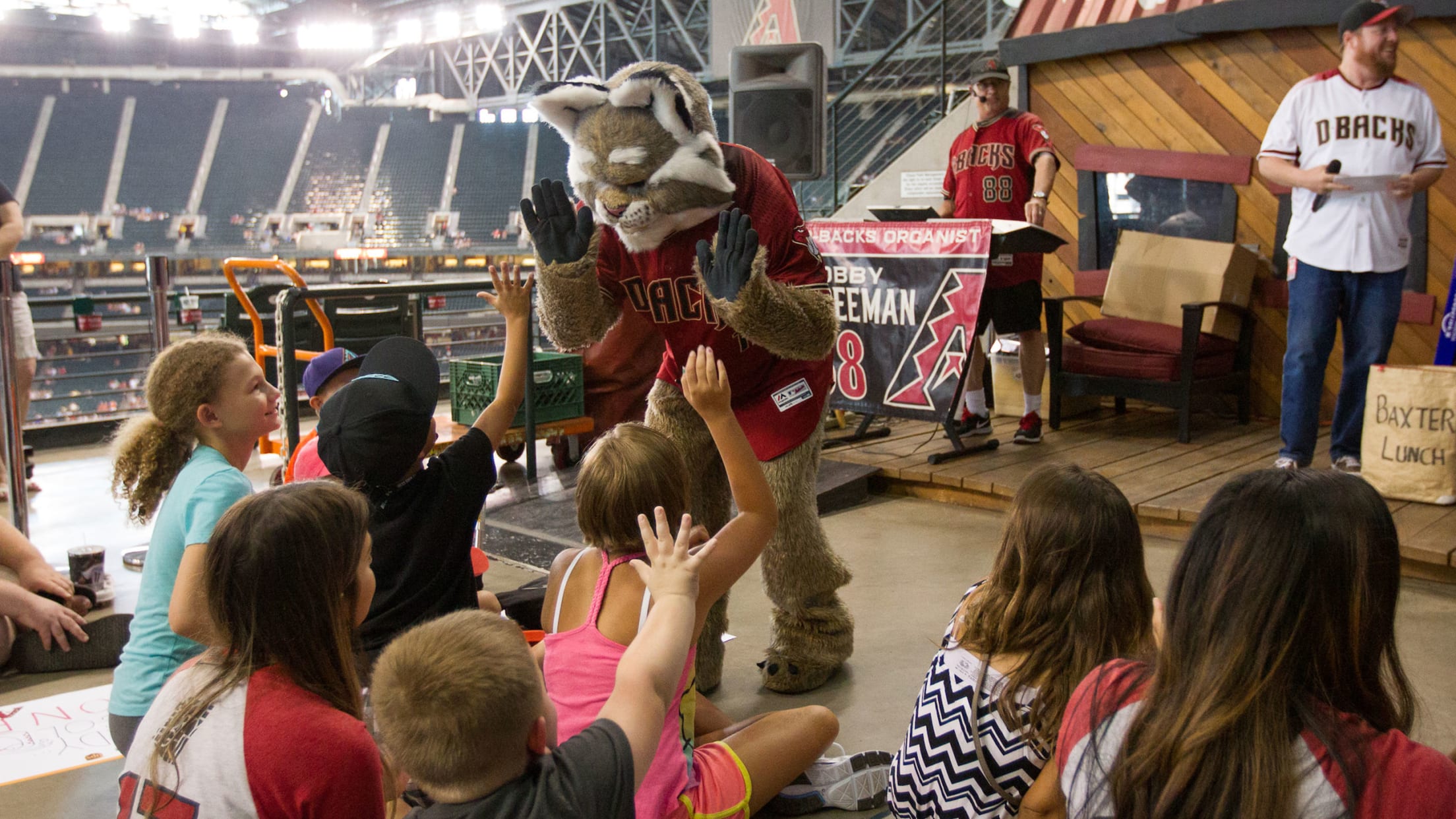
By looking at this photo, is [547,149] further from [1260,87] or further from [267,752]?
[267,752]

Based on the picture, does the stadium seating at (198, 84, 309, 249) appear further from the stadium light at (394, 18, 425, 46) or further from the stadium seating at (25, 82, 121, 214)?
the stadium light at (394, 18, 425, 46)

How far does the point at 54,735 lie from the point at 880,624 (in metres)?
2.16

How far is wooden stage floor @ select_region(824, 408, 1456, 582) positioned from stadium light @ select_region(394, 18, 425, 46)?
28.1 m

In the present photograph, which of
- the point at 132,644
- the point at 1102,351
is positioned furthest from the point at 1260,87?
the point at 132,644

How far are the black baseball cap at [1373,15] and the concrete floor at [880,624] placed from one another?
187 centimetres

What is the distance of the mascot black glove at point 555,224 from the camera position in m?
2.55

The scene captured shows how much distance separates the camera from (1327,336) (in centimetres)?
404

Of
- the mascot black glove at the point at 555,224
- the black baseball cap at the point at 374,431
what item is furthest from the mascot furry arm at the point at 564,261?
the black baseball cap at the point at 374,431

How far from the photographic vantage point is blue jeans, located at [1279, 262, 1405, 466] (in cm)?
399

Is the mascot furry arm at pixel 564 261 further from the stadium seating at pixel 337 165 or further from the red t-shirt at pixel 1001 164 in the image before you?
the stadium seating at pixel 337 165

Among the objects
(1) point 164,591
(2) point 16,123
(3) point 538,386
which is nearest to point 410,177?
(2) point 16,123

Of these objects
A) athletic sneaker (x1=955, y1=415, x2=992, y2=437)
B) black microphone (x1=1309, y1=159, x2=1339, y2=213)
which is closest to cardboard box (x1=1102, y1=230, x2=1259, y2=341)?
athletic sneaker (x1=955, y1=415, x2=992, y2=437)

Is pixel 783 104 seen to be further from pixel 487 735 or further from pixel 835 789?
pixel 487 735

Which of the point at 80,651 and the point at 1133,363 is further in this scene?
the point at 1133,363
